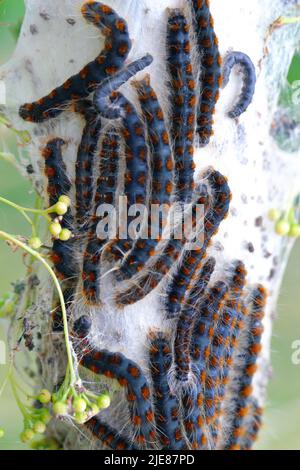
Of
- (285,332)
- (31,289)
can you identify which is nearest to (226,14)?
(31,289)

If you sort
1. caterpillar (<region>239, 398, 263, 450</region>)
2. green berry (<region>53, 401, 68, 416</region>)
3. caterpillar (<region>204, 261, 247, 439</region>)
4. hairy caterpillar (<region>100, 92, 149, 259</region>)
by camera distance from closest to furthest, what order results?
green berry (<region>53, 401, 68, 416</region>)
hairy caterpillar (<region>100, 92, 149, 259</region>)
caterpillar (<region>204, 261, 247, 439</region>)
caterpillar (<region>239, 398, 263, 450</region>)

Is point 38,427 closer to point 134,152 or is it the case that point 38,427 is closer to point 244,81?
point 134,152

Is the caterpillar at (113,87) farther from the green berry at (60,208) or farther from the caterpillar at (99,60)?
the green berry at (60,208)

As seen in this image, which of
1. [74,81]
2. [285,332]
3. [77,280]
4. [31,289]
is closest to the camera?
[74,81]

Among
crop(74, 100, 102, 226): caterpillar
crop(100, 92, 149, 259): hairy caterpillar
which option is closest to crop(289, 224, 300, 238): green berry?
crop(100, 92, 149, 259): hairy caterpillar

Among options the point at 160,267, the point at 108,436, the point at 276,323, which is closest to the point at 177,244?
the point at 160,267

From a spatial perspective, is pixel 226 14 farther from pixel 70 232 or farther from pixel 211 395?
pixel 211 395

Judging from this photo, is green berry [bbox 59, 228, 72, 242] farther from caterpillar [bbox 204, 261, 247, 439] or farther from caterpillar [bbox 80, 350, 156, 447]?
caterpillar [bbox 204, 261, 247, 439]
